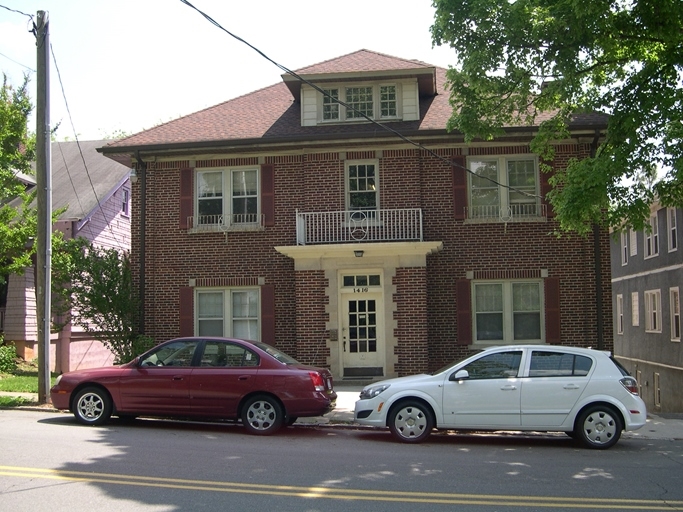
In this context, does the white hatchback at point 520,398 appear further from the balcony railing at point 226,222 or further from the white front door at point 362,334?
the balcony railing at point 226,222

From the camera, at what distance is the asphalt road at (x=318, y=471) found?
6957 millimetres

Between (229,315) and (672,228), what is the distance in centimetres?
1744

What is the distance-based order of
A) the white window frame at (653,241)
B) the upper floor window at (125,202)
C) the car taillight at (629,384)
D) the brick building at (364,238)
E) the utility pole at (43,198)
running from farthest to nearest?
the white window frame at (653,241) → the upper floor window at (125,202) → the brick building at (364,238) → the utility pole at (43,198) → the car taillight at (629,384)

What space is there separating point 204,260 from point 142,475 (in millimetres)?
10940

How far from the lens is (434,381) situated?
10625 mm

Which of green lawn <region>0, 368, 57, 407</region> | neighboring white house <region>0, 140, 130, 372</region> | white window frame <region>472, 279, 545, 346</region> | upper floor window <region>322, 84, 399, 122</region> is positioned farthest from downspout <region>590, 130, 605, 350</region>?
neighboring white house <region>0, 140, 130, 372</region>

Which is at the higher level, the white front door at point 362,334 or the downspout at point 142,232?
the downspout at point 142,232

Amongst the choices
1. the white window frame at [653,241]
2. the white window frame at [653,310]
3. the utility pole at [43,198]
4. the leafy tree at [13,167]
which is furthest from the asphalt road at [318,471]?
the white window frame at [653,241]

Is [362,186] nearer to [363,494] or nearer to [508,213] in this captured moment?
[508,213]

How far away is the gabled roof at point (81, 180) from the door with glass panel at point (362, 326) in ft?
33.2

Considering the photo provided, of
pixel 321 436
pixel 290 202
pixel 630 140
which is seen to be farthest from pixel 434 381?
pixel 290 202

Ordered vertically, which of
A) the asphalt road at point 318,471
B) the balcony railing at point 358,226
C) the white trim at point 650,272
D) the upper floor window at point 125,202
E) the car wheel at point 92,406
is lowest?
the asphalt road at point 318,471

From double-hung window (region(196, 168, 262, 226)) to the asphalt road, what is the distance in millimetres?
7811

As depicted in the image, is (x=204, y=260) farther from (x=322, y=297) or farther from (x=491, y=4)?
(x=491, y=4)
